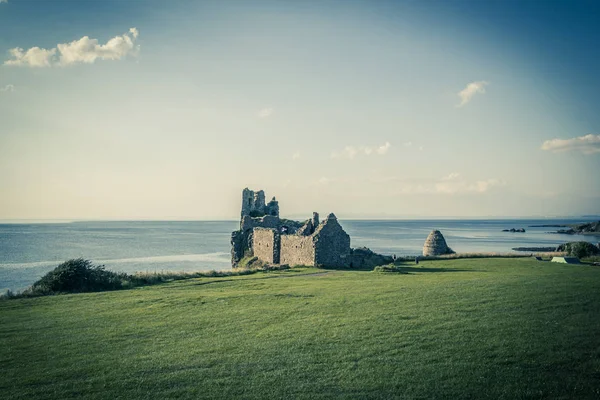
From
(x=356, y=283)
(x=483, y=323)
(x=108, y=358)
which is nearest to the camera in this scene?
(x=108, y=358)

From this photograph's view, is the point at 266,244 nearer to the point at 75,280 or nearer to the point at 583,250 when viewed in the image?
the point at 75,280

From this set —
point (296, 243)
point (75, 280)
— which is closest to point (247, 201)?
point (296, 243)

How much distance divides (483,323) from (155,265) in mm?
52829

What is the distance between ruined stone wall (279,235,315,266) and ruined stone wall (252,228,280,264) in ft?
2.08

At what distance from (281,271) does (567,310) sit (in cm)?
2078

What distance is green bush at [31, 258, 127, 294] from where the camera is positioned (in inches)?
952

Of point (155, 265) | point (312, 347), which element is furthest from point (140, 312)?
point (155, 265)

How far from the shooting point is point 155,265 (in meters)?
59.1

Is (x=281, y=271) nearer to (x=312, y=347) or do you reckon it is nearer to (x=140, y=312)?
(x=140, y=312)

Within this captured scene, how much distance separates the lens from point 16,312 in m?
18.2

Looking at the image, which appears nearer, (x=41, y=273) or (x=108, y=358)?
(x=108, y=358)

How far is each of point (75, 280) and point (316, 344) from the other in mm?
18950

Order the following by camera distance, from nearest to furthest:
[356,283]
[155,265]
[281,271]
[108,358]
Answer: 1. [108,358]
2. [356,283]
3. [281,271]
4. [155,265]

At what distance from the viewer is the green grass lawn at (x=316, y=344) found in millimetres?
9492
